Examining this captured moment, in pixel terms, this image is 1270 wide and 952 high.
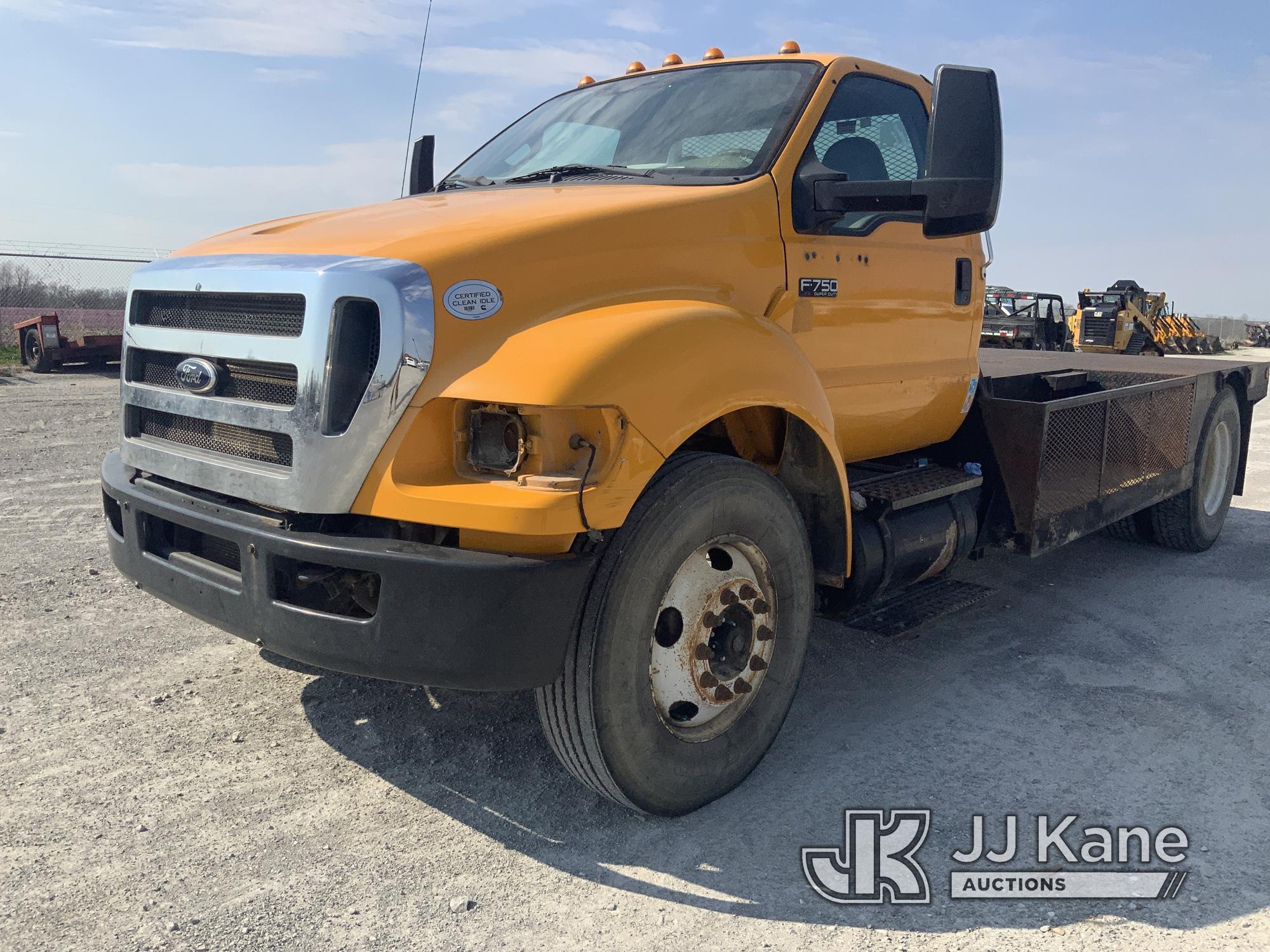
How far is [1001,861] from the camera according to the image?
2.92m

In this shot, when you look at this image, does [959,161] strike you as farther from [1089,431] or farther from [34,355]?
[34,355]

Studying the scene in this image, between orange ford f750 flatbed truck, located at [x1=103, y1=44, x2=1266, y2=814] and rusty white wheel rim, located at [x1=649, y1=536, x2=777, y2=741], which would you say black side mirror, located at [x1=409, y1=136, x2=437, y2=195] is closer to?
orange ford f750 flatbed truck, located at [x1=103, y1=44, x2=1266, y2=814]

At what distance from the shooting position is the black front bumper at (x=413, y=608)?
2.54 m

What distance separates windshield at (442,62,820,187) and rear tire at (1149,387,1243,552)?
409 cm

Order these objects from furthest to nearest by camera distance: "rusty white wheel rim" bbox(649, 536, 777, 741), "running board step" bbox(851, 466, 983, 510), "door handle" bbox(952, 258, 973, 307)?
"door handle" bbox(952, 258, 973, 307) → "running board step" bbox(851, 466, 983, 510) → "rusty white wheel rim" bbox(649, 536, 777, 741)

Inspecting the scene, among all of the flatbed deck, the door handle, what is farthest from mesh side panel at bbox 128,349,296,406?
the flatbed deck

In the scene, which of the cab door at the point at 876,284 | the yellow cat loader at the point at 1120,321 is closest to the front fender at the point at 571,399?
the cab door at the point at 876,284

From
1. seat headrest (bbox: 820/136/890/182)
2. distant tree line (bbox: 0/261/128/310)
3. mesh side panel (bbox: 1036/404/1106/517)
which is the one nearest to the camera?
seat headrest (bbox: 820/136/890/182)

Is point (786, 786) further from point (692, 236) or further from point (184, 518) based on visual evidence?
point (184, 518)

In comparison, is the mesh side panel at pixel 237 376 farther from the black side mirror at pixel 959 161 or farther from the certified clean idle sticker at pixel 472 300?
the black side mirror at pixel 959 161

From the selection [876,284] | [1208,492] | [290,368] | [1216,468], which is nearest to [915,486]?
[876,284]

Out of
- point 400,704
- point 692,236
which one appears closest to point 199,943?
point 400,704

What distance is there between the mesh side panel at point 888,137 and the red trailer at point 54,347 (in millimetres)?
15298

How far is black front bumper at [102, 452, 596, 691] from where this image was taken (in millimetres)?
2535
